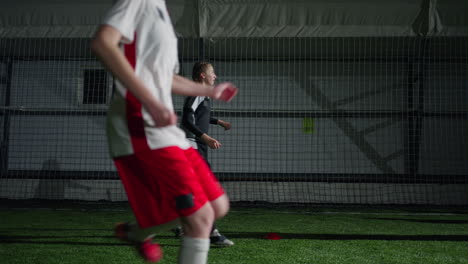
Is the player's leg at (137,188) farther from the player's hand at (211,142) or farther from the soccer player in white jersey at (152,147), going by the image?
the player's hand at (211,142)

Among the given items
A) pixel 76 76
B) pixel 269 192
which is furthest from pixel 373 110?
pixel 76 76

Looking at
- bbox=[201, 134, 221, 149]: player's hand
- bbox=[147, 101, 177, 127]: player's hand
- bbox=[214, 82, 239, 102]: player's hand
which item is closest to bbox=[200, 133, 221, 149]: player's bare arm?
bbox=[201, 134, 221, 149]: player's hand

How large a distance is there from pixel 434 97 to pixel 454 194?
6.77 ft

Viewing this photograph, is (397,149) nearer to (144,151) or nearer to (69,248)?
(69,248)

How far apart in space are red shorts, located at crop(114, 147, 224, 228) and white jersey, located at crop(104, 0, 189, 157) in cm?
4

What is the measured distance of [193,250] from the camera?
1885mm

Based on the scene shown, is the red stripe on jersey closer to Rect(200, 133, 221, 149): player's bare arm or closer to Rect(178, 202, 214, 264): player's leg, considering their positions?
Rect(178, 202, 214, 264): player's leg

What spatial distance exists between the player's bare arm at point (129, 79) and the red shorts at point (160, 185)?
0.74 ft

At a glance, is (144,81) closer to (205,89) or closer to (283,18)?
(205,89)

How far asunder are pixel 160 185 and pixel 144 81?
0.39 meters

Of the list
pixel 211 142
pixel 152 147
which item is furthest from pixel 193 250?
pixel 211 142

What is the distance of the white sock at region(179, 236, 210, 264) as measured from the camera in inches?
74.2

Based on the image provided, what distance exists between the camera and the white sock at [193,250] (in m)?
1.88

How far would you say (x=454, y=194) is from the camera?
10477 mm
